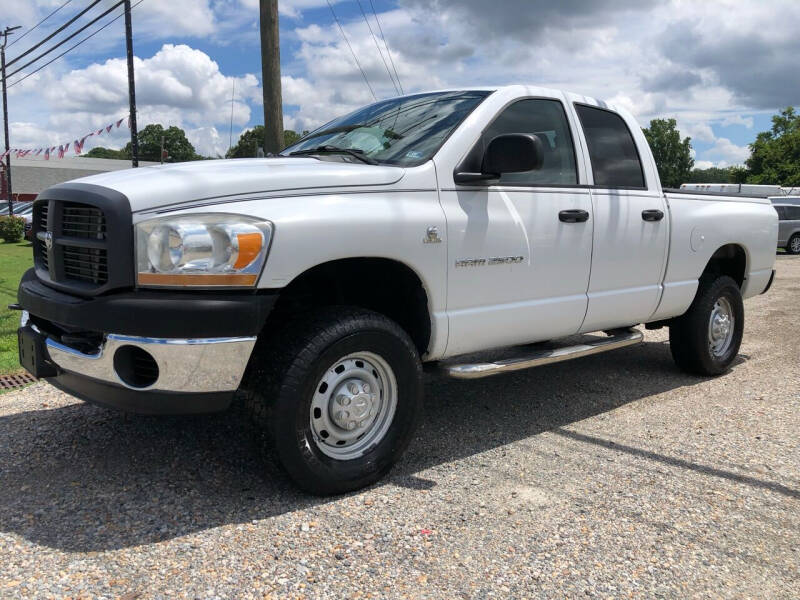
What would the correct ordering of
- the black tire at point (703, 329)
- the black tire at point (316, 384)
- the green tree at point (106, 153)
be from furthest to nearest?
the green tree at point (106, 153) → the black tire at point (703, 329) → the black tire at point (316, 384)

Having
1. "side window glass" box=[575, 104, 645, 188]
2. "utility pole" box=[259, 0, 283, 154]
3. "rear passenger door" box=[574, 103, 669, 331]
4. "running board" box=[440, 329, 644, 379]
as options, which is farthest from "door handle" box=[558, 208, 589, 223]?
"utility pole" box=[259, 0, 283, 154]

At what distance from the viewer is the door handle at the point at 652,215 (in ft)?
15.9

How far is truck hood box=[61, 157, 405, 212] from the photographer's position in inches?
117

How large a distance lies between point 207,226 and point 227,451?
151cm

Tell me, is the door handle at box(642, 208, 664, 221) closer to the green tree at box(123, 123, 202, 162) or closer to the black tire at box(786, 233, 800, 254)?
the black tire at box(786, 233, 800, 254)

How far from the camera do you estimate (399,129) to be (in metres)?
4.05

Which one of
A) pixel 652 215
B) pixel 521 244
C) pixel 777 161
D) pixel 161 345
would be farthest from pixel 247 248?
pixel 777 161

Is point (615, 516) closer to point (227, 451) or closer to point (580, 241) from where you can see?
point (580, 241)

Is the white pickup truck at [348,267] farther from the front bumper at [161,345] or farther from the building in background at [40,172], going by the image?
the building in background at [40,172]

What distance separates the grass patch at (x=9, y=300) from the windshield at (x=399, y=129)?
3.44m

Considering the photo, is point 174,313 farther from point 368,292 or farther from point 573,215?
point 573,215

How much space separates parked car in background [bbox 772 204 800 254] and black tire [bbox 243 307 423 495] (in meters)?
22.4

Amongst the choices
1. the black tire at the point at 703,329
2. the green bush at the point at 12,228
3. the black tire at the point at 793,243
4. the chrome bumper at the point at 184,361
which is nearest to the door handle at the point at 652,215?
the black tire at the point at 703,329

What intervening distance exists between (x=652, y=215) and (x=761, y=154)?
66649mm
